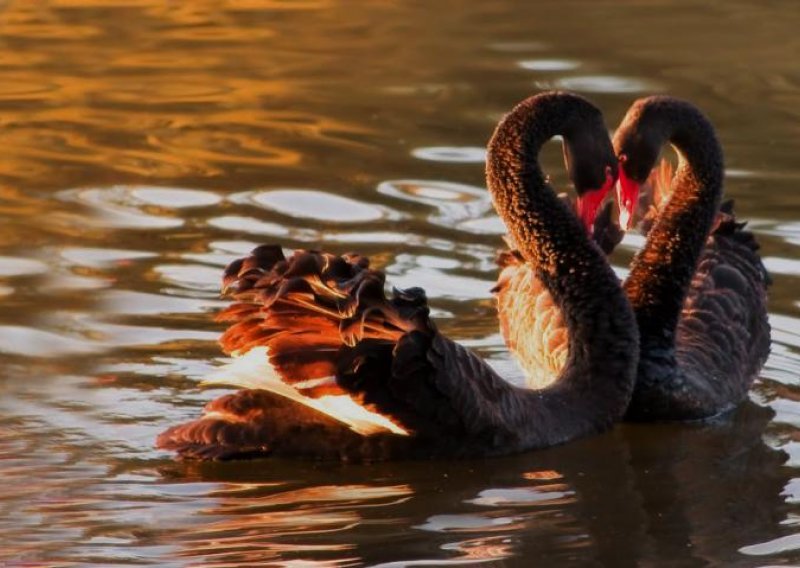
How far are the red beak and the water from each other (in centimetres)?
81

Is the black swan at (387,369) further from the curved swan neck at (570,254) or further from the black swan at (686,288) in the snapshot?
the black swan at (686,288)

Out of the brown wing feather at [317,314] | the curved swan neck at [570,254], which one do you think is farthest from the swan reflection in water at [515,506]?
the brown wing feather at [317,314]

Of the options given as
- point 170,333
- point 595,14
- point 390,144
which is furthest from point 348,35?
point 170,333

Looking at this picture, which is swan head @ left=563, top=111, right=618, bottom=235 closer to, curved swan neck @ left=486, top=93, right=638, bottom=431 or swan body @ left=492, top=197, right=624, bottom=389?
curved swan neck @ left=486, top=93, right=638, bottom=431

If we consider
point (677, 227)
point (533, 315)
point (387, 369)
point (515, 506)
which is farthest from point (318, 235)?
point (515, 506)

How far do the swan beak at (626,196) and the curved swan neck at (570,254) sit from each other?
148mm

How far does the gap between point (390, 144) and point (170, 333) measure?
12.0 feet

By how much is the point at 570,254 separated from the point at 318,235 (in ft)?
7.96

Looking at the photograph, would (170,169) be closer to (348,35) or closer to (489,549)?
(348,35)

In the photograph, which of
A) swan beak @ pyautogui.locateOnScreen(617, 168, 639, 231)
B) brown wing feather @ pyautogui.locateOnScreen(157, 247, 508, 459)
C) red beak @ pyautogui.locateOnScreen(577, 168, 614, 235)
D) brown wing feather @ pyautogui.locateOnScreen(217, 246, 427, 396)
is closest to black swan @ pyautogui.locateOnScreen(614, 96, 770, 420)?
swan beak @ pyautogui.locateOnScreen(617, 168, 639, 231)

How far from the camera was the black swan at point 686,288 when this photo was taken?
7.63m

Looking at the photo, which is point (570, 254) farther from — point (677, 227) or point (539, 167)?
point (677, 227)

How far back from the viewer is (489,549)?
6.10 m

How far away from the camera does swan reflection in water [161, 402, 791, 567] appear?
20.0 ft
